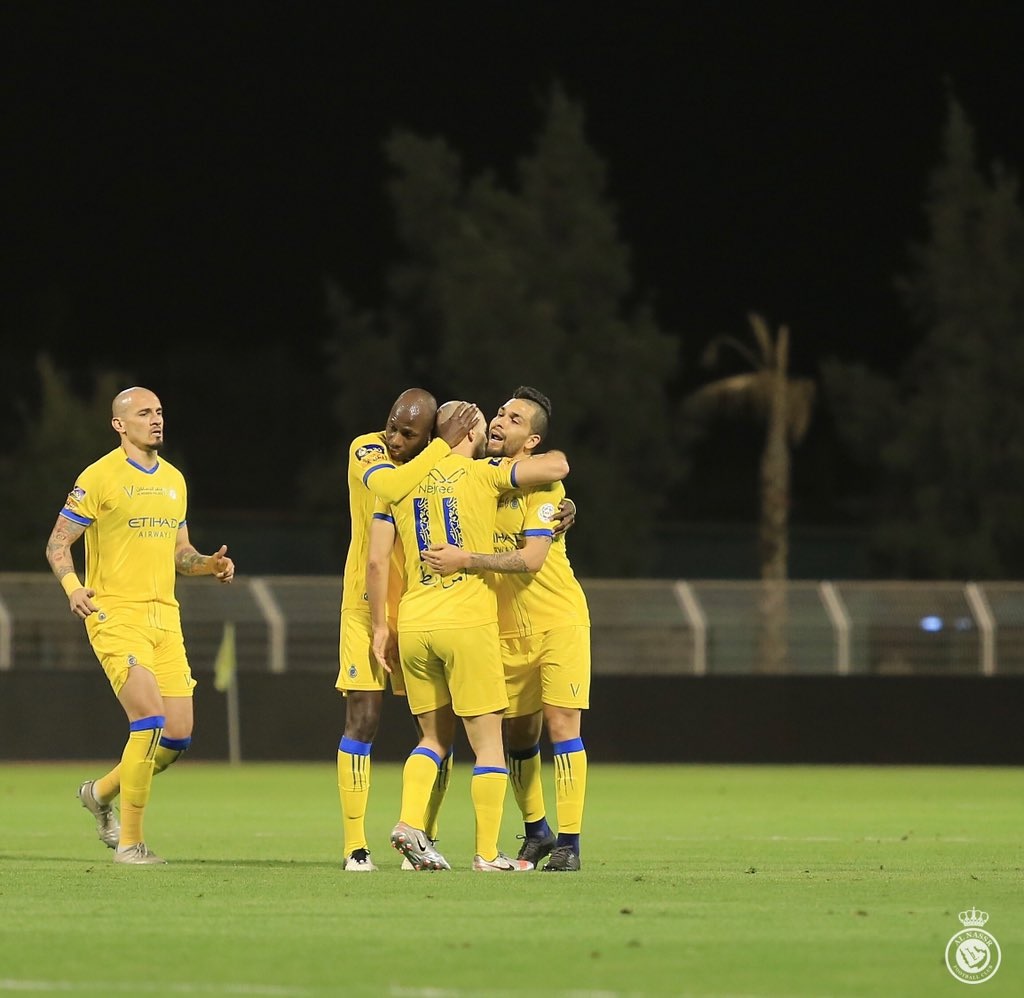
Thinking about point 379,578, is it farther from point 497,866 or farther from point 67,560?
point 67,560

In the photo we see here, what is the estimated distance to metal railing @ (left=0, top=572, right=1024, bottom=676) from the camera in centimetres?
2861

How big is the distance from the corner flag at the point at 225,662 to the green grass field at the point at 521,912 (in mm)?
10209

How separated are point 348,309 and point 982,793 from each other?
3412 centimetres

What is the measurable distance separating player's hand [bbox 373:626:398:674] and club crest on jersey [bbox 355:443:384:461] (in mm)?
862

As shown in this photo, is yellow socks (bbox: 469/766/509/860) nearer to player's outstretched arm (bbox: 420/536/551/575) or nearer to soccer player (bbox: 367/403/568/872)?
soccer player (bbox: 367/403/568/872)

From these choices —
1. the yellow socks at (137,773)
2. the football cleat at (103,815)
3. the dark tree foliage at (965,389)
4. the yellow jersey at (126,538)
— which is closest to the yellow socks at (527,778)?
the yellow socks at (137,773)

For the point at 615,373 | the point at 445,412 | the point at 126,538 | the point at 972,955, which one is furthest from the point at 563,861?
the point at 615,373

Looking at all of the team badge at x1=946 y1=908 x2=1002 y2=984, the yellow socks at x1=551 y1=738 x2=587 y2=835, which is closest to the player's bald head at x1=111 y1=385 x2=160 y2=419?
the yellow socks at x1=551 y1=738 x2=587 y2=835

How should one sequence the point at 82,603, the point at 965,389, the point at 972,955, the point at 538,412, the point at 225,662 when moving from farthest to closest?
the point at 965,389
the point at 225,662
the point at 82,603
the point at 538,412
the point at 972,955

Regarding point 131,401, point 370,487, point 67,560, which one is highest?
point 131,401

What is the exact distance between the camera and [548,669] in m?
11.3

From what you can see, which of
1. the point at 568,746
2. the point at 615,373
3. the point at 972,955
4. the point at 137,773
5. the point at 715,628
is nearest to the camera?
the point at 972,955

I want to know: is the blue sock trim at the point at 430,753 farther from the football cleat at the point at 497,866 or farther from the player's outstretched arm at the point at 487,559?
the player's outstretched arm at the point at 487,559

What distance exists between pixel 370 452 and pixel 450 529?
2.06 ft
